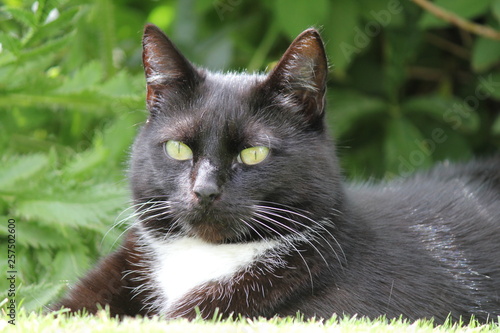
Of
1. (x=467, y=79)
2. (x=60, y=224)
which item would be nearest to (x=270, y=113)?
(x=60, y=224)

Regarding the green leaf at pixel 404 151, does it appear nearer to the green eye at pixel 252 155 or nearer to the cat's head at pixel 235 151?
the cat's head at pixel 235 151

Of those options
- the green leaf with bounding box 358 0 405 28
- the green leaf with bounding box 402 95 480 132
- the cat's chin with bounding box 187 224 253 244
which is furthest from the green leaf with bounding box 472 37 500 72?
the cat's chin with bounding box 187 224 253 244

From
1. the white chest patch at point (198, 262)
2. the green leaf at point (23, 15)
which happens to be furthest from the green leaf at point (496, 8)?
the green leaf at point (23, 15)

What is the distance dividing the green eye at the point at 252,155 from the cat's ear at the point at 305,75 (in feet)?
0.76

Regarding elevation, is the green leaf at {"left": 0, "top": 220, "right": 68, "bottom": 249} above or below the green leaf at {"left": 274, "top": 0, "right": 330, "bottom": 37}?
below

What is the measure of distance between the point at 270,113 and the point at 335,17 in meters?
1.71

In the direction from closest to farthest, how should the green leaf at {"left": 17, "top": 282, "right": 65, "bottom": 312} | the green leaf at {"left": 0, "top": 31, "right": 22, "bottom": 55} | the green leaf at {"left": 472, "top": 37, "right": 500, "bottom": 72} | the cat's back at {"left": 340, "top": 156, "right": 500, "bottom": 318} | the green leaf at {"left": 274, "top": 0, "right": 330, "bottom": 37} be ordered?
1. the cat's back at {"left": 340, "top": 156, "right": 500, "bottom": 318}
2. the green leaf at {"left": 17, "top": 282, "right": 65, "bottom": 312}
3. the green leaf at {"left": 0, "top": 31, "right": 22, "bottom": 55}
4. the green leaf at {"left": 274, "top": 0, "right": 330, "bottom": 37}
5. the green leaf at {"left": 472, "top": 37, "right": 500, "bottom": 72}

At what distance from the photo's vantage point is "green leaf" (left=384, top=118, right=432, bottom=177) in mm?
3801

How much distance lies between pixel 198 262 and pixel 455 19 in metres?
2.16

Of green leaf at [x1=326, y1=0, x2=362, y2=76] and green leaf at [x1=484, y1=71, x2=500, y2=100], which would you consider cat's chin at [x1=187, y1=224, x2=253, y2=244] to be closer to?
green leaf at [x1=326, y1=0, x2=362, y2=76]

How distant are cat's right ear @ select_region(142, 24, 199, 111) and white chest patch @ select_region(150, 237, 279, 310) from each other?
0.51m

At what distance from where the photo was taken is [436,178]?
297 cm

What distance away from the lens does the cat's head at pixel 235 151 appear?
2133mm

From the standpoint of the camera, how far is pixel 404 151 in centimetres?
381
